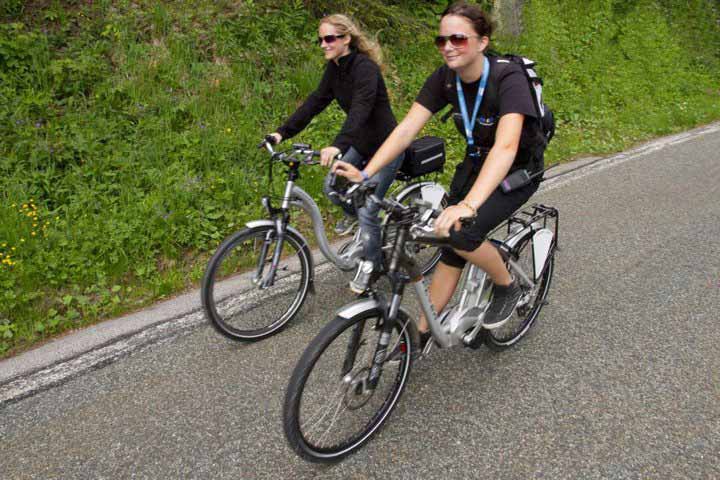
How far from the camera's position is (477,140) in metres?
3.18

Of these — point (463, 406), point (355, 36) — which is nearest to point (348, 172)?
point (463, 406)

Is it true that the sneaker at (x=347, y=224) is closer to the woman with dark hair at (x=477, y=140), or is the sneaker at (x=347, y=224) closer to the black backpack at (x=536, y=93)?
the woman with dark hair at (x=477, y=140)

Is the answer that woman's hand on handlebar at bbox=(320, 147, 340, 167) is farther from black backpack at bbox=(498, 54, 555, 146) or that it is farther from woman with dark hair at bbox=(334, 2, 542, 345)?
black backpack at bbox=(498, 54, 555, 146)

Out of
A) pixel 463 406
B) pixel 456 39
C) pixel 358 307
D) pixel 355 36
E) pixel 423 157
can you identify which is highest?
pixel 456 39

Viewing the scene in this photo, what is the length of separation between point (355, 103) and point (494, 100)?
1425 millimetres

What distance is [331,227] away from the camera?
5930 mm

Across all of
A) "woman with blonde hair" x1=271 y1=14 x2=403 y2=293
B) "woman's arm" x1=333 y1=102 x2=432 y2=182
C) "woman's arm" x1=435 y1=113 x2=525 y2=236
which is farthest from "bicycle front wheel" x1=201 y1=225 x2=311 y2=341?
"woman's arm" x1=435 y1=113 x2=525 y2=236

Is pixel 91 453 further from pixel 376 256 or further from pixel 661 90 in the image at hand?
pixel 661 90

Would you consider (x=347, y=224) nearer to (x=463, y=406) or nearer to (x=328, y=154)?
(x=328, y=154)

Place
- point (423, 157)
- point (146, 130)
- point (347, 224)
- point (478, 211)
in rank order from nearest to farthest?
1. point (478, 211)
2. point (423, 157)
3. point (347, 224)
4. point (146, 130)

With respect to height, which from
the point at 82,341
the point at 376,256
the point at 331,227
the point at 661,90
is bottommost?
the point at 661,90

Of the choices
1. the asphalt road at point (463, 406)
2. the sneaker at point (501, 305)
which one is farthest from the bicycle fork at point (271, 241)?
the sneaker at point (501, 305)

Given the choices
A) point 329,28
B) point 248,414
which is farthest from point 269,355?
point 329,28

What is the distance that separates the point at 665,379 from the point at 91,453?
3227 millimetres
